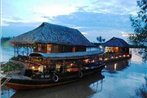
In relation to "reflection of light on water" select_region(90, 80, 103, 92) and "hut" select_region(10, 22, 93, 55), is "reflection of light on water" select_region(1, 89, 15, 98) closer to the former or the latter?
"hut" select_region(10, 22, 93, 55)

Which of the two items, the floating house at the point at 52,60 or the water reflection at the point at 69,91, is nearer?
the water reflection at the point at 69,91

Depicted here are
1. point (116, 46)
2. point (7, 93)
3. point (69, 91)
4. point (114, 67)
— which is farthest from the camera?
point (116, 46)

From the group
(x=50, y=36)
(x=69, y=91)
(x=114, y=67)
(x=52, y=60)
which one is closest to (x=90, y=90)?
(x=69, y=91)

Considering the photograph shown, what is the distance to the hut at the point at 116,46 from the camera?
45875 mm

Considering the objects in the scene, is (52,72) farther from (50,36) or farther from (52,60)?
(50,36)

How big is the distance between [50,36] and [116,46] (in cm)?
2502

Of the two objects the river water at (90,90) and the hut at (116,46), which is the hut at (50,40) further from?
the hut at (116,46)

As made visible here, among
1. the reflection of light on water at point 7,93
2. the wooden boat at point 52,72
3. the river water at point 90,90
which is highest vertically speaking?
the wooden boat at point 52,72

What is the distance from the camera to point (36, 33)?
22.7 meters

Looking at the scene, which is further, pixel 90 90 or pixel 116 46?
pixel 116 46

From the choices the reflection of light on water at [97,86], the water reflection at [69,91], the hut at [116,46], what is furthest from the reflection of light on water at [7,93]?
the hut at [116,46]

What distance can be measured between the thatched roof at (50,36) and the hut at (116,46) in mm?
20680

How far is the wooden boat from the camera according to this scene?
16.9 metres

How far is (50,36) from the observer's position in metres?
22.7
